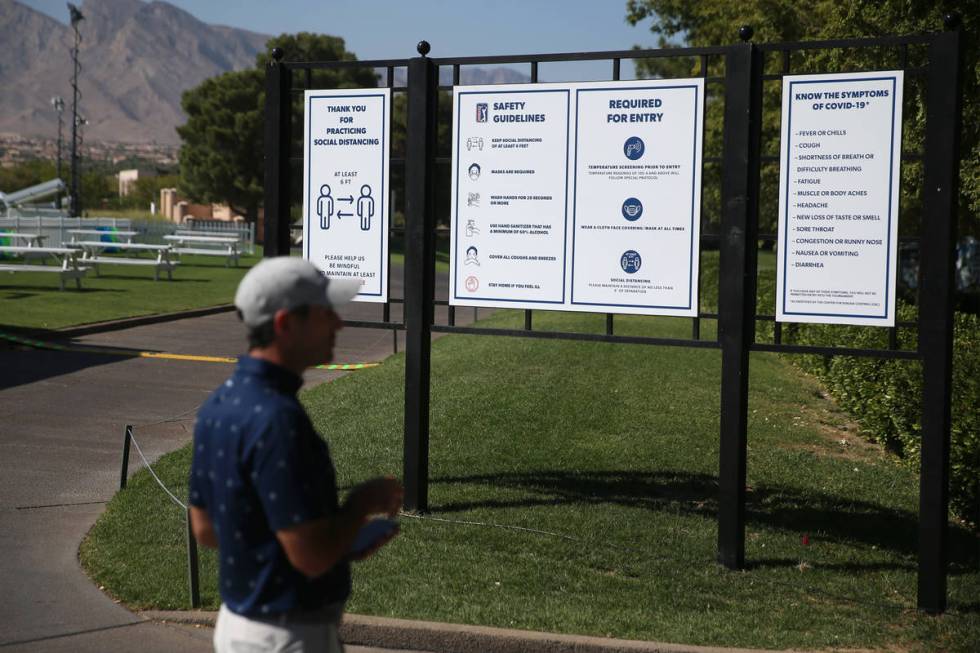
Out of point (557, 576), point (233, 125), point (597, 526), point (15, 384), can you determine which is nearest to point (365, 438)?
point (597, 526)

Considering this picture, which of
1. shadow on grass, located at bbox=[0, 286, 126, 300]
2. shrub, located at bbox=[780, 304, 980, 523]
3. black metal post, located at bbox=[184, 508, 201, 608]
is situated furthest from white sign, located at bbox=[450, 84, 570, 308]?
shadow on grass, located at bbox=[0, 286, 126, 300]

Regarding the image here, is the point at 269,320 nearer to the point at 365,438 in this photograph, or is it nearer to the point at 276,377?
the point at 276,377

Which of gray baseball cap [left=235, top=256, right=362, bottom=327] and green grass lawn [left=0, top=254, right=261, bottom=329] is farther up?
gray baseball cap [left=235, top=256, right=362, bottom=327]

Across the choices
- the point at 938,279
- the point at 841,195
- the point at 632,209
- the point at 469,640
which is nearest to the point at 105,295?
the point at 632,209

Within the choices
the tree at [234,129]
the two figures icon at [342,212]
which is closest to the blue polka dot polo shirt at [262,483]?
the two figures icon at [342,212]

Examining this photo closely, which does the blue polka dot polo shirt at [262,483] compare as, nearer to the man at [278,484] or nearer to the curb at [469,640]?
the man at [278,484]

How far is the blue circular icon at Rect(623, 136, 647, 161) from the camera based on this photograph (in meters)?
7.66

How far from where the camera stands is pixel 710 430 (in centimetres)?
1191

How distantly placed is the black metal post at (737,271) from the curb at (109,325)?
13375 mm

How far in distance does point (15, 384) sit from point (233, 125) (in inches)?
2624

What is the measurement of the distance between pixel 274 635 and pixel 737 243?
4798mm

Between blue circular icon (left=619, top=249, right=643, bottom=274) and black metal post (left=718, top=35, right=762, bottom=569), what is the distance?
0.64m

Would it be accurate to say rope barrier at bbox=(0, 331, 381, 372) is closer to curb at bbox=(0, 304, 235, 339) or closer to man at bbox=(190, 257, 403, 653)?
curb at bbox=(0, 304, 235, 339)

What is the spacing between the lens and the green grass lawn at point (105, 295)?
21031mm
